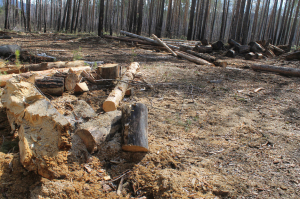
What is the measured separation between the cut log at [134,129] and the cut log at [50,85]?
5.37 ft

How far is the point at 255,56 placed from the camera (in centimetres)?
1008

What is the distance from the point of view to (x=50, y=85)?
359 centimetres

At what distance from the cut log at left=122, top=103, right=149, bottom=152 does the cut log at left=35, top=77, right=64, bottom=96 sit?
1.64 metres

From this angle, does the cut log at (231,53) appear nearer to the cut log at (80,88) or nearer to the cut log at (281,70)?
the cut log at (281,70)

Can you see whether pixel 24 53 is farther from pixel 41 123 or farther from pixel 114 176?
pixel 114 176

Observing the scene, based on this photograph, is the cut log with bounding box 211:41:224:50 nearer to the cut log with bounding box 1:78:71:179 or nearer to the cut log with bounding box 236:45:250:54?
the cut log with bounding box 236:45:250:54

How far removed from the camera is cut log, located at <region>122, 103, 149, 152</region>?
229 centimetres

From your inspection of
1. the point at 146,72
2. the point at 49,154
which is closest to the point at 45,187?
the point at 49,154

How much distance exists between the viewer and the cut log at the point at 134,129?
2295mm

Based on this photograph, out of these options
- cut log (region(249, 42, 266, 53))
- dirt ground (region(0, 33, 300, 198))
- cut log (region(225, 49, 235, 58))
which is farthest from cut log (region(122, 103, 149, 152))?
cut log (region(249, 42, 266, 53))

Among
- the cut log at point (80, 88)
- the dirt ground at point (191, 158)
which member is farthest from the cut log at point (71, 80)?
the dirt ground at point (191, 158)

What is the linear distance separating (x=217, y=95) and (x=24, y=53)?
217 inches

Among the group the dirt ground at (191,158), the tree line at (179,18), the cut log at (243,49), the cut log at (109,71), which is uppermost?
the tree line at (179,18)

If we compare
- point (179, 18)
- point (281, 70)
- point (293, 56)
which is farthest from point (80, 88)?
point (179, 18)
